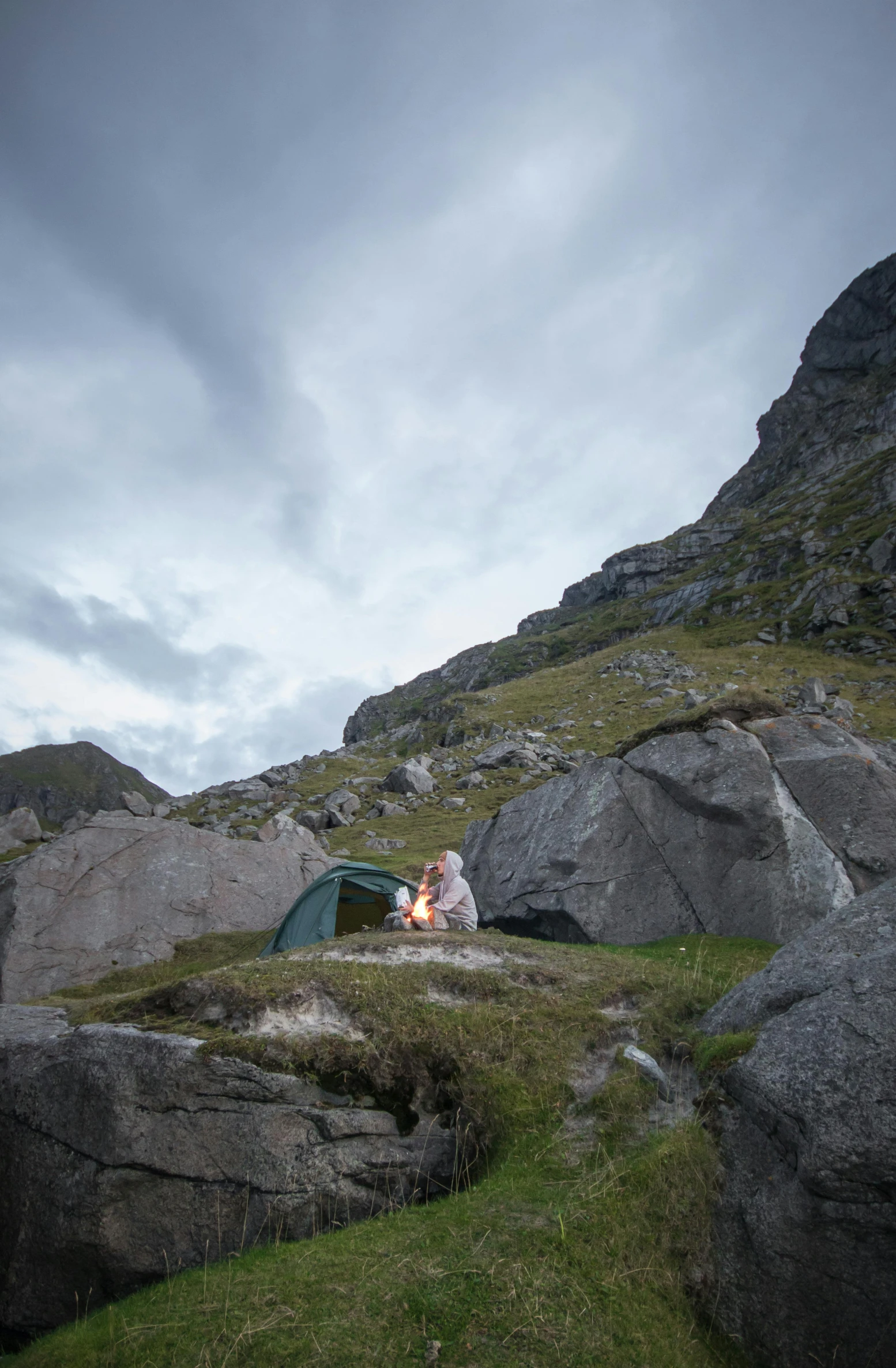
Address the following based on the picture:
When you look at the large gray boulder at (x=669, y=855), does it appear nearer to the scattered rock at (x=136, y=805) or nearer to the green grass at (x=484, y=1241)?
the green grass at (x=484, y=1241)

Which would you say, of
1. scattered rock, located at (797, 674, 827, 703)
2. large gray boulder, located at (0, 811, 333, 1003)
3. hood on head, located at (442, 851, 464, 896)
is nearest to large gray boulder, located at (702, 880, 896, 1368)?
hood on head, located at (442, 851, 464, 896)

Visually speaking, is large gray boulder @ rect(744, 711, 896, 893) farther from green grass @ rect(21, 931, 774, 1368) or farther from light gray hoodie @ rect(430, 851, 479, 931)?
light gray hoodie @ rect(430, 851, 479, 931)

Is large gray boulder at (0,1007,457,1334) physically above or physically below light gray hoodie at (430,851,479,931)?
below

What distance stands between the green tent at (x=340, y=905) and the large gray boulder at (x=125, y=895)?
160 inches

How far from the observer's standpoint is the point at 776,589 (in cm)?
9250

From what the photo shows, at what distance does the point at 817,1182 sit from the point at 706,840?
11.5 meters

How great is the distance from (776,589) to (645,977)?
306 feet

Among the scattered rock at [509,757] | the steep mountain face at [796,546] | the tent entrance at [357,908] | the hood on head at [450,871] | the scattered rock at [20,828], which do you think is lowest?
the tent entrance at [357,908]

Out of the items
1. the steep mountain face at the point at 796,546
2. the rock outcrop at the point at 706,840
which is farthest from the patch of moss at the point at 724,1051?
the steep mountain face at the point at 796,546

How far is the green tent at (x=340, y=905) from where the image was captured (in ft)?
63.7

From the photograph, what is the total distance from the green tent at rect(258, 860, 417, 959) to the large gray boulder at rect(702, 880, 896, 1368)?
12.9m

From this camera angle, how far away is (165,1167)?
26.1 ft

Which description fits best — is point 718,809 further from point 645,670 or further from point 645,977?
point 645,670

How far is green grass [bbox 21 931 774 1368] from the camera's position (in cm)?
532
